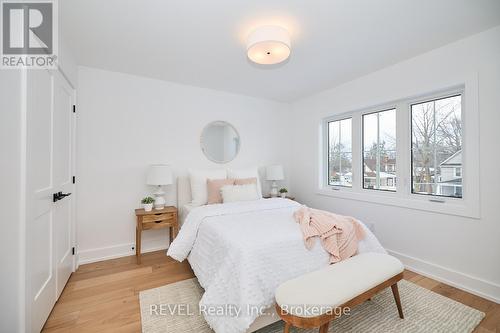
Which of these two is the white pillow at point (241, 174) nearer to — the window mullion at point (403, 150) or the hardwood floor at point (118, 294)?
the hardwood floor at point (118, 294)

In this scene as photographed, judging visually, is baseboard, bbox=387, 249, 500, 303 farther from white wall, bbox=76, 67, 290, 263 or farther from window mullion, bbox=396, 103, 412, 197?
white wall, bbox=76, 67, 290, 263

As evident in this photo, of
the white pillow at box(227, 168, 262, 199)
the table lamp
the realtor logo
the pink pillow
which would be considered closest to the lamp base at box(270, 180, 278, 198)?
the table lamp

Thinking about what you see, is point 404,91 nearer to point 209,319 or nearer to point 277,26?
point 277,26

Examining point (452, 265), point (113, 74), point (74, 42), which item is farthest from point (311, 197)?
point (74, 42)

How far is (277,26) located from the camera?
190 cm

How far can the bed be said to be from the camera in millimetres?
1413

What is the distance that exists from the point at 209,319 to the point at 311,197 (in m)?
2.78

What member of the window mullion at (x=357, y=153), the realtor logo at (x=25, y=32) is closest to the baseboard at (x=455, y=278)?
the window mullion at (x=357, y=153)

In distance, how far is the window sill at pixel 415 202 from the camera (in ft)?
6.95

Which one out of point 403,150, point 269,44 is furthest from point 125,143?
point 403,150

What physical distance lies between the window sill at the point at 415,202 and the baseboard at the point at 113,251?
108 inches

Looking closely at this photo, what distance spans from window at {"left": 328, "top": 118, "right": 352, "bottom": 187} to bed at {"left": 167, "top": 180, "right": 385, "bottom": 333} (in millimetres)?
1586

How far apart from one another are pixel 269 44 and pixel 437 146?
2.20 metres

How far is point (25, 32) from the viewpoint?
139 centimetres
